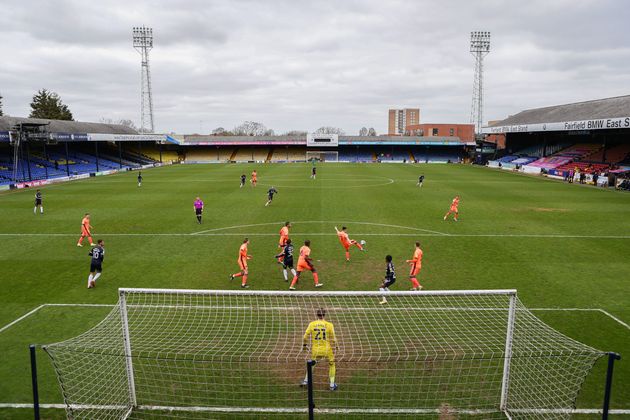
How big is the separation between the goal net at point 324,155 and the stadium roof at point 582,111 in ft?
119

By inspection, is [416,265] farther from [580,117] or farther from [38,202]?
[580,117]

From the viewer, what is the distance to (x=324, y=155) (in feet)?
305

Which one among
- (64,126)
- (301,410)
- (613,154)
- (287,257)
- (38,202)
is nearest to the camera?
(301,410)

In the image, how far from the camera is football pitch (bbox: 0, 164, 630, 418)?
418 inches

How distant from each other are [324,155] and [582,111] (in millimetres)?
50868

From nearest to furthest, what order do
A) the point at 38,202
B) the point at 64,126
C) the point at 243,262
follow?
1. the point at 243,262
2. the point at 38,202
3. the point at 64,126

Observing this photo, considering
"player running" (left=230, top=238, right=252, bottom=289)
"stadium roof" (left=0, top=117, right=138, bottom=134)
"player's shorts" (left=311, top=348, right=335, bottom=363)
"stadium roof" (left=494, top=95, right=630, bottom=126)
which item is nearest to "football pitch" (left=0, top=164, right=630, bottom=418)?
"player running" (left=230, top=238, right=252, bottom=289)

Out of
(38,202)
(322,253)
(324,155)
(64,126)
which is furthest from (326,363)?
(324,155)

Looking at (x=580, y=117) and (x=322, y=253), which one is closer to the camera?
(x=322, y=253)

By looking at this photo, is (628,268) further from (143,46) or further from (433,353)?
(143,46)

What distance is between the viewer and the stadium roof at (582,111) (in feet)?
151

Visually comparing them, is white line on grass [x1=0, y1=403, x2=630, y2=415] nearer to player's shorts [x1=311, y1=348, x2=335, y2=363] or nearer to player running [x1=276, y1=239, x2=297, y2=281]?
player's shorts [x1=311, y1=348, x2=335, y2=363]

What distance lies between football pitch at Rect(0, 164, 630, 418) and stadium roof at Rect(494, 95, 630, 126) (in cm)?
1611

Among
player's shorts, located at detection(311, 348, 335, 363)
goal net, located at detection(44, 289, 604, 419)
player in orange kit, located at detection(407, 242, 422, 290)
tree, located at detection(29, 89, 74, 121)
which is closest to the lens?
goal net, located at detection(44, 289, 604, 419)
